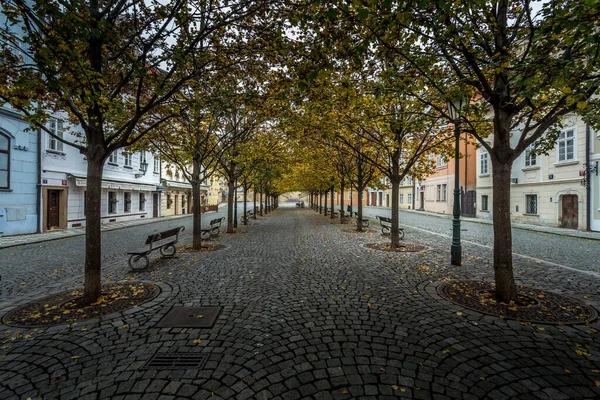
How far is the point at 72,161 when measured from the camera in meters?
17.8

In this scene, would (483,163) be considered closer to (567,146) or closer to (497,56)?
(567,146)

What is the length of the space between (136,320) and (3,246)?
445 inches

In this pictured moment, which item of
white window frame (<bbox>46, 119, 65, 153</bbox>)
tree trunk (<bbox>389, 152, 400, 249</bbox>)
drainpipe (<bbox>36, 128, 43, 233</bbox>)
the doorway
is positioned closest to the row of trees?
tree trunk (<bbox>389, 152, 400, 249</bbox>)

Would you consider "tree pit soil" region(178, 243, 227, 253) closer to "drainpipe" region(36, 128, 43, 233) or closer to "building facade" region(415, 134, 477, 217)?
"drainpipe" region(36, 128, 43, 233)

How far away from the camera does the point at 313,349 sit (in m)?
3.57

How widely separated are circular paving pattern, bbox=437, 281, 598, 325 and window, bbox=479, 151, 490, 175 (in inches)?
899

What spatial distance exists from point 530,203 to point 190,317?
25.1m

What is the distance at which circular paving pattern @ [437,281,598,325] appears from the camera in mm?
4461

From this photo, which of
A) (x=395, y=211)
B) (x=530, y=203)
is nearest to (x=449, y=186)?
(x=530, y=203)

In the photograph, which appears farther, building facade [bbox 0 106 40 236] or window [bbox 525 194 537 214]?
window [bbox 525 194 537 214]

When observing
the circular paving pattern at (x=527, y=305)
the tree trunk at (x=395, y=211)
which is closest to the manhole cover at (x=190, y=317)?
the circular paving pattern at (x=527, y=305)

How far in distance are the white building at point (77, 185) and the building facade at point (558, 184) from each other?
24175mm

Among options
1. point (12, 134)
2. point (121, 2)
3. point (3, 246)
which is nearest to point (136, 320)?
point (121, 2)

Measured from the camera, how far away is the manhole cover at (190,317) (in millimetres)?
4297
